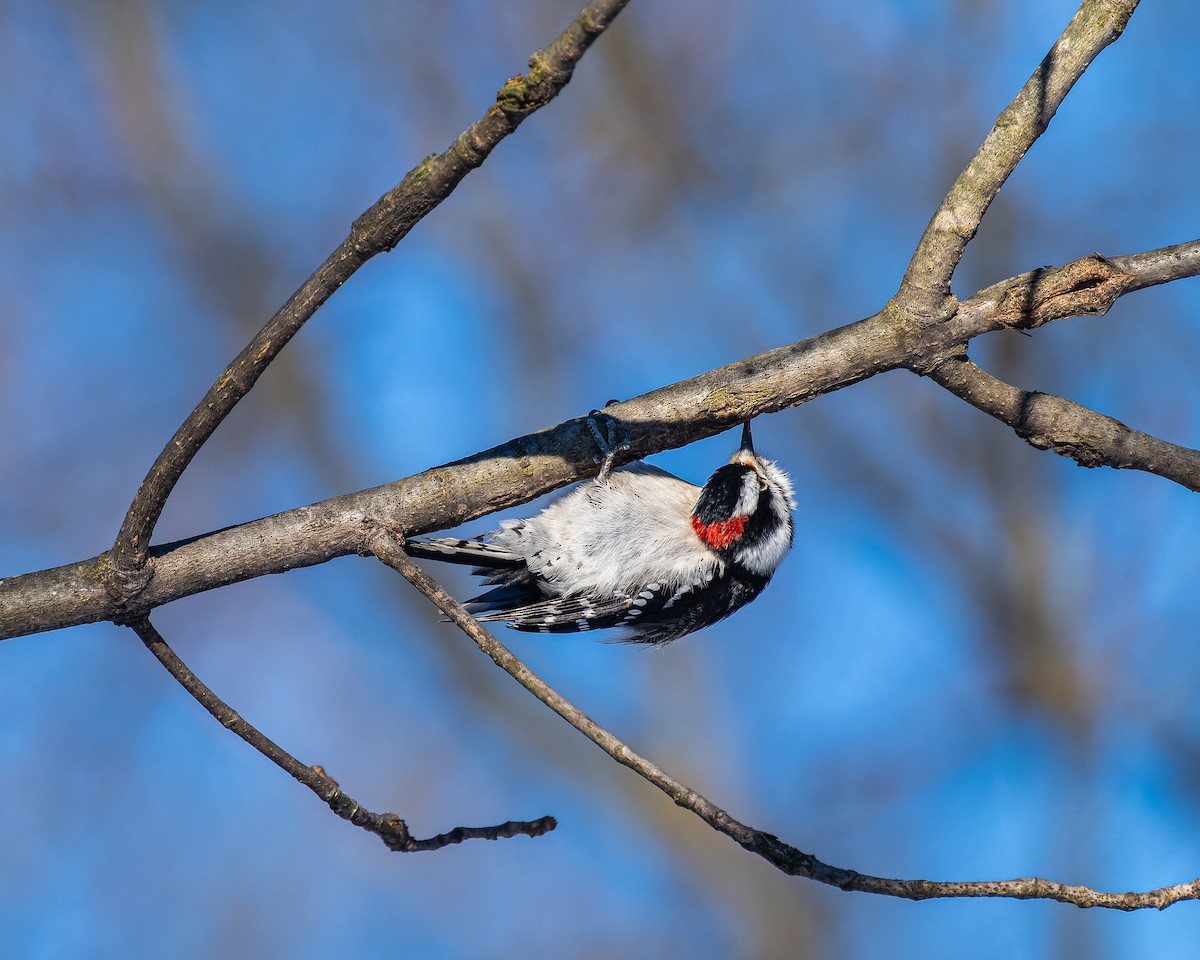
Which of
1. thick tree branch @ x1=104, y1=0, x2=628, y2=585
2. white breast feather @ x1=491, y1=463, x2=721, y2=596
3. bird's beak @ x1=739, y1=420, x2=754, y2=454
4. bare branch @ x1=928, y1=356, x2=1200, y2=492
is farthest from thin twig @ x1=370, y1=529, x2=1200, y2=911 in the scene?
bird's beak @ x1=739, y1=420, x2=754, y2=454

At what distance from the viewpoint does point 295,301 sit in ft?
6.27

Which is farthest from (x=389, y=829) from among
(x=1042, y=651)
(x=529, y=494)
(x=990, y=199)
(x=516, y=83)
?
(x=1042, y=651)

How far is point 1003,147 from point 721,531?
5.13 ft

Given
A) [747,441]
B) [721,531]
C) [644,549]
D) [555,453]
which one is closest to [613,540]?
[644,549]

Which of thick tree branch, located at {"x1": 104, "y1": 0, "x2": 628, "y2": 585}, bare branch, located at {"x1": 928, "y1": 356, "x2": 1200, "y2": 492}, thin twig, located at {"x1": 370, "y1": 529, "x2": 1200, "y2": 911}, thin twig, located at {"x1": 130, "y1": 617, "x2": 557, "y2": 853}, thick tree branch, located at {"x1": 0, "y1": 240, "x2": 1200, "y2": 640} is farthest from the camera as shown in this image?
bare branch, located at {"x1": 928, "y1": 356, "x2": 1200, "y2": 492}

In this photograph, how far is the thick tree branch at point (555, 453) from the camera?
224 centimetres

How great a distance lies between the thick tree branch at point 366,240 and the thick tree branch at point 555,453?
12 cm

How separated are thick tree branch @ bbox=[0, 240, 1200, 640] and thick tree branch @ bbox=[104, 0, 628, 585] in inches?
4.5

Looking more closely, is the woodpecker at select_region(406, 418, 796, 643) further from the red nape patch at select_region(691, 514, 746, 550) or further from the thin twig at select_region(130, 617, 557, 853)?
the thin twig at select_region(130, 617, 557, 853)

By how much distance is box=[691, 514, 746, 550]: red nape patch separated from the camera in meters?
3.39

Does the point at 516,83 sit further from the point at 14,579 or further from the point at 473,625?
the point at 14,579

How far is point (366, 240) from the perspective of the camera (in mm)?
1785

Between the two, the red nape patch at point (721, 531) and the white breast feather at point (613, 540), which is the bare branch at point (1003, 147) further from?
the white breast feather at point (613, 540)

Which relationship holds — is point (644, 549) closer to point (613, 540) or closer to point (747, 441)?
point (613, 540)
